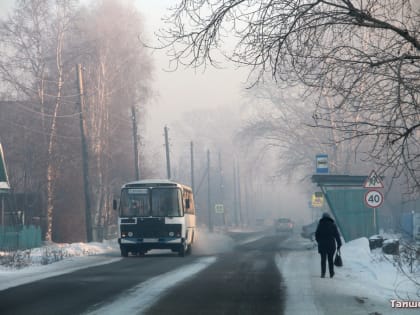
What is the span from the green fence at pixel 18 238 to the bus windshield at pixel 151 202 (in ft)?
23.5

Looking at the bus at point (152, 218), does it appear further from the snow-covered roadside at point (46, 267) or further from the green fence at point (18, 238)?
the green fence at point (18, 238)

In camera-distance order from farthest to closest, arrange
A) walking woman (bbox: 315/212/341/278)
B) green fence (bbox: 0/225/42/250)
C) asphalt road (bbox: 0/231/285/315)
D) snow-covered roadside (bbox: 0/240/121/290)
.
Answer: green fence (bbox: 0/225/42/250) → snow-covered roadside (bbox: 0/240/121/290) → walking woman (bbox: 315/212/341/278) → asphalt road (bbox: 0/231/285/315)

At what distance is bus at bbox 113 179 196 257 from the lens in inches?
1093

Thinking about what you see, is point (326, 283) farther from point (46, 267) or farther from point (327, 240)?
point (46, 267)

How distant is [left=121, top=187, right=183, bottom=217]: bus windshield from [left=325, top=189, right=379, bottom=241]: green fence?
722 cm

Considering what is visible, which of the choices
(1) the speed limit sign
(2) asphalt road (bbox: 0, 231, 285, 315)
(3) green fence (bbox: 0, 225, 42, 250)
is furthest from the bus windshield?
(2) asphalt road (bbox: 0, 231, 285, 315)

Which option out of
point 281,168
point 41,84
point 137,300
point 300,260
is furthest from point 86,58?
point 137,300

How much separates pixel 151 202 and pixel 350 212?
9213mm

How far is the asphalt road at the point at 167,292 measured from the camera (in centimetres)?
1138

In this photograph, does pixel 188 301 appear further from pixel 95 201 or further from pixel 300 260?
pixel 95 201

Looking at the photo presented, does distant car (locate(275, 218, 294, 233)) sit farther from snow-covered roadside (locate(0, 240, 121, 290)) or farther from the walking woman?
the walking woman

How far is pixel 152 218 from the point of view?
28.0 m

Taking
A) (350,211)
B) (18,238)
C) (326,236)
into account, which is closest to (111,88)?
(18,238)

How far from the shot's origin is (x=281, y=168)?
57.3 meters
